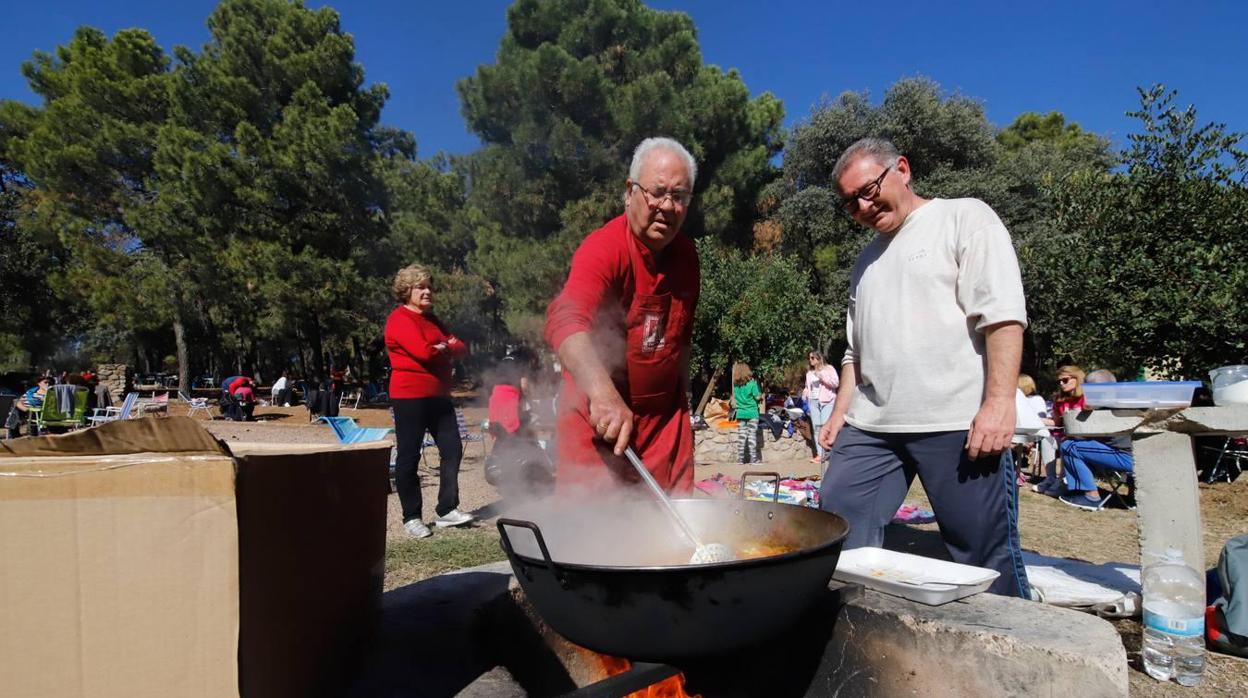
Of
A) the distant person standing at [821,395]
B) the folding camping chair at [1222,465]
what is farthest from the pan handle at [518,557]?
the folding camping chair at [1222,465]

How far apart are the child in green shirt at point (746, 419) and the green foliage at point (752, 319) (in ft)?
10.2

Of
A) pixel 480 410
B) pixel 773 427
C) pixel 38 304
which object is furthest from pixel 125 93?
pixel 773 427

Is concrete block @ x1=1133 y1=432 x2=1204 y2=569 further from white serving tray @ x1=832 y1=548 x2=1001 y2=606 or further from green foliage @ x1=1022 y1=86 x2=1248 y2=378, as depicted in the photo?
green foliage @ x1=1022 y1=86 x2=1248 y2=378

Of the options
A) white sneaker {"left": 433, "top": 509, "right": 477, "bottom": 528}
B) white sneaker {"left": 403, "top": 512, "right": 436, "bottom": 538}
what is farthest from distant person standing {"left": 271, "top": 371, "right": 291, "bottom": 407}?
white sneaker {"left": 403, "top": 512, "right": 436, "bottom": 538}

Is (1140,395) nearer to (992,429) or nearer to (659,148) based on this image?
(992,429)

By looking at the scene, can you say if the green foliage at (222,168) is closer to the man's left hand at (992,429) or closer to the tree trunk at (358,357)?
the tree trunk at (358,357)

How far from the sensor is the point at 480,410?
17812 millimetres

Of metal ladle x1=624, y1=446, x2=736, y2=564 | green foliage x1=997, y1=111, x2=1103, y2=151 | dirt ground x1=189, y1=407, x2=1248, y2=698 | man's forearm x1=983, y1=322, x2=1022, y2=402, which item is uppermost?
green foliage x1=997, y1=111, x2=1103, y2=151

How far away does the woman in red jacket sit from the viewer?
15.0 feet

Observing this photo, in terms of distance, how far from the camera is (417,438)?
4.61 metres

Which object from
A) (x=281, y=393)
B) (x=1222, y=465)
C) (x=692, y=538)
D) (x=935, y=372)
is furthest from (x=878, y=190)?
(x=281, y=393)

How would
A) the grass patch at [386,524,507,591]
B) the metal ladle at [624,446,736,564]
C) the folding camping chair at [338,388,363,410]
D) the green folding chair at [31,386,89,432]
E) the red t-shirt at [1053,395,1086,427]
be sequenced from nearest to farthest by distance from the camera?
the metal ladle at [624,446,736,564], the grass patch at [386,524,507,591], the red t-shirt at [1053,395,1086,427], the green folding chair at [31,386,89,432], the folding camping chair at [338,388,363,410]

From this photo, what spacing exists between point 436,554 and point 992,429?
131 inches

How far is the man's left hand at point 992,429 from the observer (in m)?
1.92
